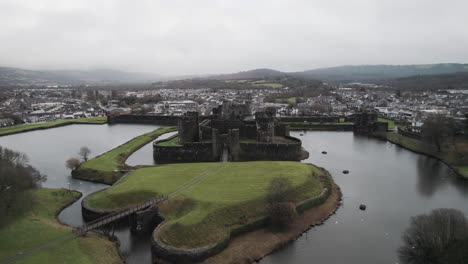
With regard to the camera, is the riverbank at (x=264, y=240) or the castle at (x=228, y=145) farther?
the castle at (x=228, y=145)

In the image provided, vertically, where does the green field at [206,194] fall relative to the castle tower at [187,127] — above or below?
below

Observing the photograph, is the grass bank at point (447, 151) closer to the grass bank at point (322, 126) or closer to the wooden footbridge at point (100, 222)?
the grass bank at point (322, 126)

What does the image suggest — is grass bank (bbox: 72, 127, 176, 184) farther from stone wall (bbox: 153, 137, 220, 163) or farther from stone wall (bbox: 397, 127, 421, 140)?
stone wall (bbox: 397, 127, 421, 140)

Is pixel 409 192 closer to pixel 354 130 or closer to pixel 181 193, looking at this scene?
pixel 181 193

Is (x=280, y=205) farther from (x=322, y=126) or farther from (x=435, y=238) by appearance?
(x=322, y=126)

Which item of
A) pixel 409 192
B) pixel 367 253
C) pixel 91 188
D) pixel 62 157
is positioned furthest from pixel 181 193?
pixel 62 157

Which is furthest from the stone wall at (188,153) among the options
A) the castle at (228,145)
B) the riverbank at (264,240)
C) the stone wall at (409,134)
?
the stone wall at (409,134)
